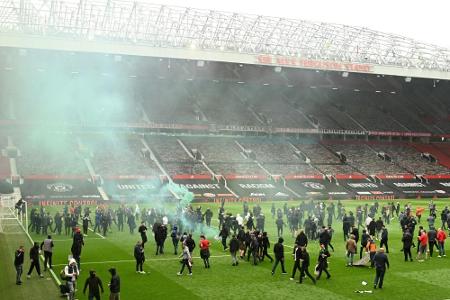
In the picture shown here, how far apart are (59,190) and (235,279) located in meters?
33.3

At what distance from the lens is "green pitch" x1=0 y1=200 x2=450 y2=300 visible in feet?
56.6

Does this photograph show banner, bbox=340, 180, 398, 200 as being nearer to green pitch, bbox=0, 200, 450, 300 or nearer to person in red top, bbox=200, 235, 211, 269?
green pitch, bbox=0, 200, 450, 300

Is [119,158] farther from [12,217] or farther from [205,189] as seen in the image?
[12,217]

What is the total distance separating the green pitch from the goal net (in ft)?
19.6

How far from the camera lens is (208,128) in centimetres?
6819

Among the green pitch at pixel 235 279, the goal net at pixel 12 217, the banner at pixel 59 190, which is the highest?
the banner at pixel 59 190

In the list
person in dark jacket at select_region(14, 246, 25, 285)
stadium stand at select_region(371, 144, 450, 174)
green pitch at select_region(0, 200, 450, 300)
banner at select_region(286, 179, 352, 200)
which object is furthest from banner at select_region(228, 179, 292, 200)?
person in dark jacket at select_region(14, 246, 25, 285)

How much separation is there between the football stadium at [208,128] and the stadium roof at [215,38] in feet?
0.50

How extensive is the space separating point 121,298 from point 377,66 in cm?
5274

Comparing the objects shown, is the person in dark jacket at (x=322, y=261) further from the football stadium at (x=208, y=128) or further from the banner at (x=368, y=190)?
the banner at (x=368, y=190)

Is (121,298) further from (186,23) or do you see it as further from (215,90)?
(215,90)

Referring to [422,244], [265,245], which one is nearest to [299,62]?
[422,244]

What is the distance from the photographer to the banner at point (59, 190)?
47438mm

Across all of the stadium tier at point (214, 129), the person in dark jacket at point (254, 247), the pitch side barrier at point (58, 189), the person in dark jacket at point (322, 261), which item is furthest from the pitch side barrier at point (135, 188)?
the person in dark jacket at point (322, 261)
